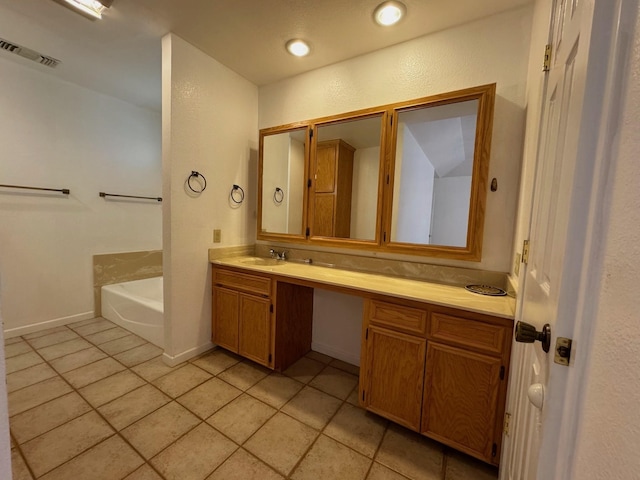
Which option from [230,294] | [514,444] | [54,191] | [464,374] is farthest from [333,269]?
[54,191]

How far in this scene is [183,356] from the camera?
2.19 m

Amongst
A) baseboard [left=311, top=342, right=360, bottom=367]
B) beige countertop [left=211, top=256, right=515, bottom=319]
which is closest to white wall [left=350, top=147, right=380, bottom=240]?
beige countertop [left=211, top=256, right=515, bottom=319]

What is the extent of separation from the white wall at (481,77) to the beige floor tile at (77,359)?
2.85 metres

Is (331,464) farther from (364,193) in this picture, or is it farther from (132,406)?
(364,193)

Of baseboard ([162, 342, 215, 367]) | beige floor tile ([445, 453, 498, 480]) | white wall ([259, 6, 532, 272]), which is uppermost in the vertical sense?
white wall ([259, 6, 532, 272])

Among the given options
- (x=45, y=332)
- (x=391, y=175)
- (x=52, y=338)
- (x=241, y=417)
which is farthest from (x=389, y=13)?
(x=45, y=332)

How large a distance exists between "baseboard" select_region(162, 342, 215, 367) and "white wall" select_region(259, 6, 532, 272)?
2.09 metres

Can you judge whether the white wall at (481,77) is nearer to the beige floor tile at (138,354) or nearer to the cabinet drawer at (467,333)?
the cabinet drawer at (467,333)

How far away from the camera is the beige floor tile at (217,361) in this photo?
212cm

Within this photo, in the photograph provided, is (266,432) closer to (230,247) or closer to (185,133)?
(230,247)

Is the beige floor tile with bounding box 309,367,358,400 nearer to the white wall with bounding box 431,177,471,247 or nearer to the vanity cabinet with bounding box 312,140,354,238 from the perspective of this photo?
the vanity cabinet with bounding box 312,140,354,238

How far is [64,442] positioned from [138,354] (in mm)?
923

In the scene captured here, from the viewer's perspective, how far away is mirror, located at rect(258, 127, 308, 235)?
2.33 m

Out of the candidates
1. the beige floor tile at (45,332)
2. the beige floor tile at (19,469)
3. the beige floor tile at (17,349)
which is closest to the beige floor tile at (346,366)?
the beige floor tile at (19,469)
